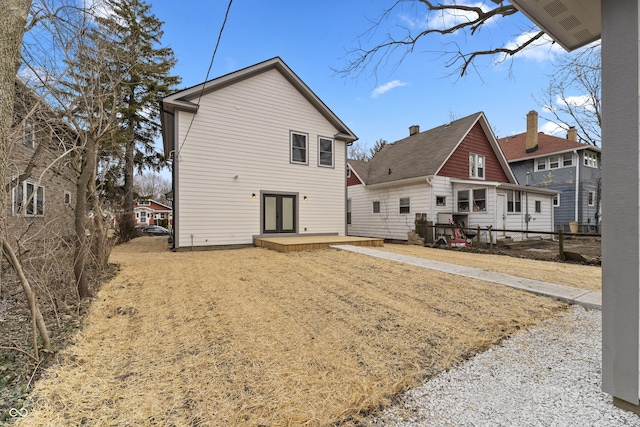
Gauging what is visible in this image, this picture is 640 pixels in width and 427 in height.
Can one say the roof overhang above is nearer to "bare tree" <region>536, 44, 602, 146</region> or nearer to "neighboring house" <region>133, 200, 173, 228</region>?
"bare tree" <region>536, 44, 602, 146</region>

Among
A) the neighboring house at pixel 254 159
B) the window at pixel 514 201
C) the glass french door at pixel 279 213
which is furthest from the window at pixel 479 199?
the glass french door at pixel 279 213

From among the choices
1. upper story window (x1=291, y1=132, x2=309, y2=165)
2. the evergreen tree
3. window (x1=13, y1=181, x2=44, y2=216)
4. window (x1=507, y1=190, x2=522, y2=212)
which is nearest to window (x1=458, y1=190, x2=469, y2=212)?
window (x1=507, y1=190, x2=522, y2=212)

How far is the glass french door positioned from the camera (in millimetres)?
11344

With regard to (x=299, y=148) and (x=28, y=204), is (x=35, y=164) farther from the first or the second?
(x=299, y=148)

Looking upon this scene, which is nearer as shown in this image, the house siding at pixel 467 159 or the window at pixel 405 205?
the house siding at pixel 467 159

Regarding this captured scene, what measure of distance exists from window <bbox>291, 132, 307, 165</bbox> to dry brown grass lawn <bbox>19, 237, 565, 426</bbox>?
762 cm

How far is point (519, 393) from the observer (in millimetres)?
2061

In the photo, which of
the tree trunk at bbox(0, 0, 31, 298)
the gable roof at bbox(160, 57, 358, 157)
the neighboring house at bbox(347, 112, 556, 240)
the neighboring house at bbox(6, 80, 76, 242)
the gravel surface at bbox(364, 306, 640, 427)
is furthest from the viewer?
the neighboring house at bbox(347, 112, 556, 240)

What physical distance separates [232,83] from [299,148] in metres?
3.55

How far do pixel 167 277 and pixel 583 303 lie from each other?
7019 millimetres

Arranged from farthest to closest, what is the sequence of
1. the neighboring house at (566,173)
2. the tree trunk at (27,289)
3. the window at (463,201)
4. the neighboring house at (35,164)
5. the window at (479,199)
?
the neighboring house at (566,173), the window at (463,201), the window at (479,199), the neighboring house at (35,164), the tree trunk at (27,289)

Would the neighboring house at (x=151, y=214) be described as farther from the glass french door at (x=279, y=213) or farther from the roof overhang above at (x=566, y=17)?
the roof overhang above at (x=566, y=17)

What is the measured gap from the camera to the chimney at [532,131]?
2084 cm

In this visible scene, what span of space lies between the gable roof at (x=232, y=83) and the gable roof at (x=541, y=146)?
15.8 meters
